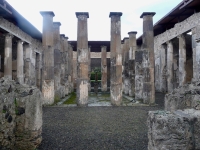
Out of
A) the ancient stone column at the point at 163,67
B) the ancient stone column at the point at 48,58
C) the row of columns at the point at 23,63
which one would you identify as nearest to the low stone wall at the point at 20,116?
the ancient stone column at the point at 48,58

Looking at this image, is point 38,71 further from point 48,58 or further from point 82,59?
point 82,59

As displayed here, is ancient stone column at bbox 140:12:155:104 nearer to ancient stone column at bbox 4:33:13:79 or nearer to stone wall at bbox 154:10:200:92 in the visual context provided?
stone wall at bbox 154:10:200:92

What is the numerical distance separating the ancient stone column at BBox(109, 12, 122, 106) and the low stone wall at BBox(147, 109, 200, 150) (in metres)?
7.12

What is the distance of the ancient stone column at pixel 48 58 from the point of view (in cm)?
982

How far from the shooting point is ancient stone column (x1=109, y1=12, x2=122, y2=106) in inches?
382

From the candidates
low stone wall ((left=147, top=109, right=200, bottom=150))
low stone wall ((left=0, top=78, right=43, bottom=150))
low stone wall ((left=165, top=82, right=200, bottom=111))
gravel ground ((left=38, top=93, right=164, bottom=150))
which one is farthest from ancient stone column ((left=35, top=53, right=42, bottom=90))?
low stone wall ((left=147, top=109, right=200, bottom=150))

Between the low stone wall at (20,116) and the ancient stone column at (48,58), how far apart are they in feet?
19.5

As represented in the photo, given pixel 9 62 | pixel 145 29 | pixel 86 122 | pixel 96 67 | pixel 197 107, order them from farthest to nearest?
1. pixel 96 67
2. pixel 9 62
3. pixel 145 29
4. pixel 86 122
5. pixel 197 107

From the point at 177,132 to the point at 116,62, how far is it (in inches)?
303

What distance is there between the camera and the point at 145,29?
10.2 metres

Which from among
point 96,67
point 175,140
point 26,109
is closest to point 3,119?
point 26,109

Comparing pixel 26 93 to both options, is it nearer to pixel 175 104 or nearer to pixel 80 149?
pixel 80 149

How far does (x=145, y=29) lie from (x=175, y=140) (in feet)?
27.7

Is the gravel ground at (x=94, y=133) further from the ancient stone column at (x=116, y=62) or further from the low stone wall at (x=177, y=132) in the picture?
the ancient stone column at (x=116, y=62)
